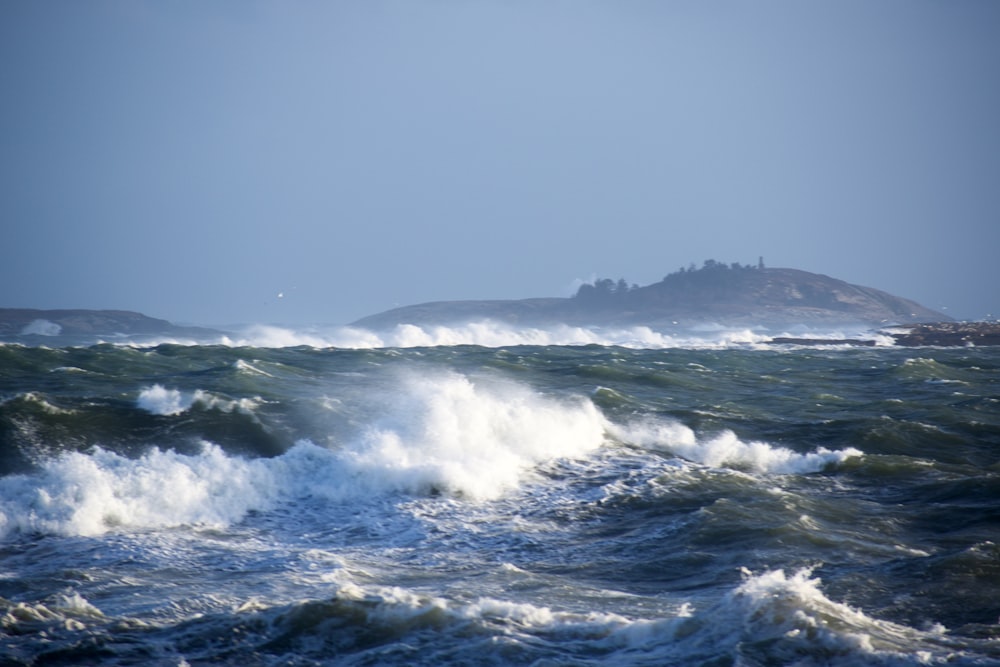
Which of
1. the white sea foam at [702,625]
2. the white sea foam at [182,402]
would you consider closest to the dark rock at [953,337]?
the white sea foam at [182,402]

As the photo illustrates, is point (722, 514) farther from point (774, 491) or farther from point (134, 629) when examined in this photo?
point (134, 629)

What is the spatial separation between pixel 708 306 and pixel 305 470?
12060cm

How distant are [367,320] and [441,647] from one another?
133133 millimetres

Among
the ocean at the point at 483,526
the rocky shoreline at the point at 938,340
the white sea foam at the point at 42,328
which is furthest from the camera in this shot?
the white sea foam at the point at 42,328

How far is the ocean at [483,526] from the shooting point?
7465 mm

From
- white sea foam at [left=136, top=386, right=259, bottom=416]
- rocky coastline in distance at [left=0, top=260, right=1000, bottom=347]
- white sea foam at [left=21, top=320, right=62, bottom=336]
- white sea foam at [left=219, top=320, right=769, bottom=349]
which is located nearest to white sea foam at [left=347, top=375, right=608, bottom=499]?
white sea foam at [left=136, top=386, right=259, bottom=416]

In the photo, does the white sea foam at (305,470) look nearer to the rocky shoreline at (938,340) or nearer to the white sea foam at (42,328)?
the rocky shoreline at (938,340)

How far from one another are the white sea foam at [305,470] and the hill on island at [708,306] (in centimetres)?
9713

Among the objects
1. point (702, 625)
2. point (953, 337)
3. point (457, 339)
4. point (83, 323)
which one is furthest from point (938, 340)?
point (83, 323)

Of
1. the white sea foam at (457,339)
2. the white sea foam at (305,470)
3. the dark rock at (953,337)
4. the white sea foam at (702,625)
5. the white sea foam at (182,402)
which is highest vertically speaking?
the dark rock at (953,337)

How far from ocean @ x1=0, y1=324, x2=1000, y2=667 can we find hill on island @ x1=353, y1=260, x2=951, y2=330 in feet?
316

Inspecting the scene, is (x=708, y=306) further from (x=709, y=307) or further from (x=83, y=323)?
(x=83, y=323)

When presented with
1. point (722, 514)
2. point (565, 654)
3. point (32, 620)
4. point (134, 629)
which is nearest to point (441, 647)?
point (565, 654)

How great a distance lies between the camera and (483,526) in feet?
38.1
